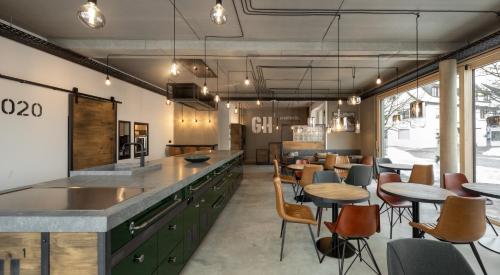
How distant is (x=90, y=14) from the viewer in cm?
203

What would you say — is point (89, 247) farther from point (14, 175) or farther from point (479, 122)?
point (479, 122)

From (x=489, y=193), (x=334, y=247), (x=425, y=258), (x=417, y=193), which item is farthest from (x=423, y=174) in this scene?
(x=425, y=258)

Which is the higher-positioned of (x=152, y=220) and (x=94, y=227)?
(x=94, y=227)

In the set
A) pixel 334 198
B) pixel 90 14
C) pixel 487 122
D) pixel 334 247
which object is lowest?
pixel 334 247

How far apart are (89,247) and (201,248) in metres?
1.97

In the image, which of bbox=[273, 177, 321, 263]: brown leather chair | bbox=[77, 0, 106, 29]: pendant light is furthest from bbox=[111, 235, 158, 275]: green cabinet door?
bbox=[77, 0, 106, 29]: pendant light

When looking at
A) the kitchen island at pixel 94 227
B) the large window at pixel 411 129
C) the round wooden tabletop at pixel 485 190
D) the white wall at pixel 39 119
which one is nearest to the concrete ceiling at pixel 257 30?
the white wall at pixel 39 119

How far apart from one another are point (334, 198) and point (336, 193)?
0.24 metres

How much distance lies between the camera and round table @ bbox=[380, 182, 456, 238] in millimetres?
2716

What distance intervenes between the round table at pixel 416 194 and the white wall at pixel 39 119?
5.26 meters

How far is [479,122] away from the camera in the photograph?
14.8 feet

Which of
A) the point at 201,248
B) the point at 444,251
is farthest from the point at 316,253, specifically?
the point at 444,251

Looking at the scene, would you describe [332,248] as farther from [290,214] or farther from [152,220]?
[152,220]

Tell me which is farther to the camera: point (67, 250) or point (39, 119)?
point (39, 119)
